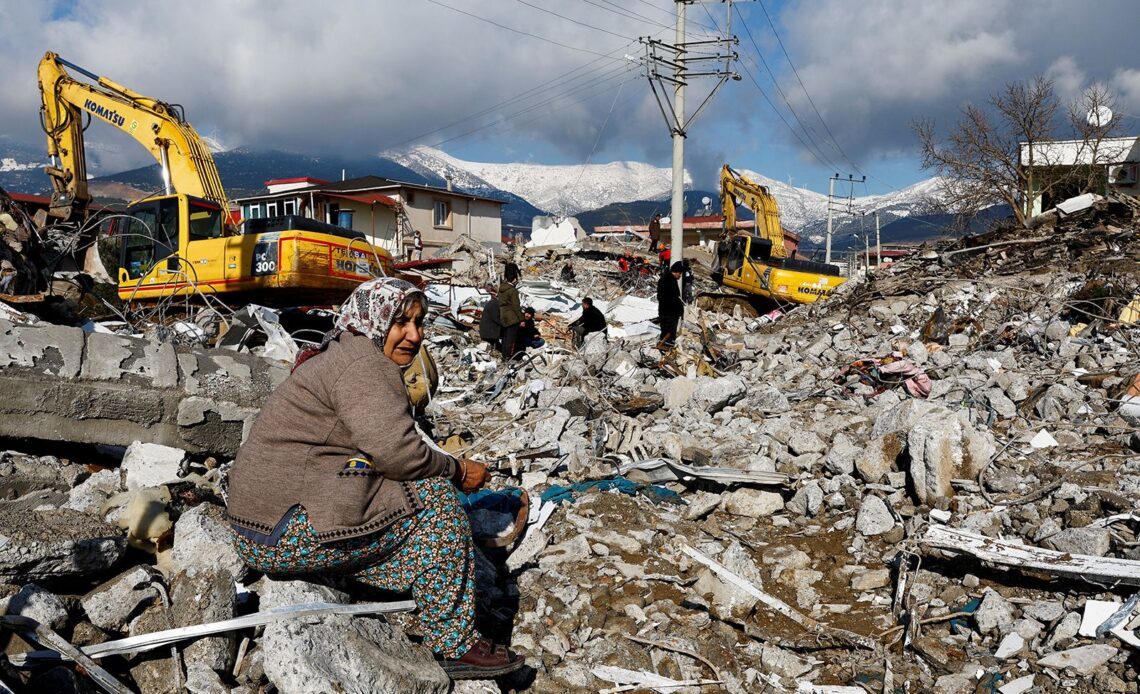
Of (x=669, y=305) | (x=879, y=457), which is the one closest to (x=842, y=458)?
(x=879, y=457)

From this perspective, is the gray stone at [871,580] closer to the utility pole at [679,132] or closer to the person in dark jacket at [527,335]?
the person in dark jacket at [527,335]

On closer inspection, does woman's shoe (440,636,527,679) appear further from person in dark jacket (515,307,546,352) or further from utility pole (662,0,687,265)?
utility pole (662,0,687,265)

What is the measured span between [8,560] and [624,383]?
5766mm

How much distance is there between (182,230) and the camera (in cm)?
1023

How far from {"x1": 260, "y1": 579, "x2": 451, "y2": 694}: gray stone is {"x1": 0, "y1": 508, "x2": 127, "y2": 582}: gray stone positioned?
628mm

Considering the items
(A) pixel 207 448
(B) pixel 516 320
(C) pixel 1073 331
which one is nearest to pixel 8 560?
(A) pixel 207 448

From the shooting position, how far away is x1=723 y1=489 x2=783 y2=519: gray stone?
4.23 metres

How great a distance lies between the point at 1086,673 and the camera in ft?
8.33

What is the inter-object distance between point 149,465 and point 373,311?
1.88m

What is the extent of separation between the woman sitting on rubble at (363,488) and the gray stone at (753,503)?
78.9 inches

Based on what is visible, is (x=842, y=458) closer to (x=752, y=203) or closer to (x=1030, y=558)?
(x=1030, y=558)

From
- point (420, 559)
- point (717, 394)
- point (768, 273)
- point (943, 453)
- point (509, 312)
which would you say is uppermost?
point (768, 273)

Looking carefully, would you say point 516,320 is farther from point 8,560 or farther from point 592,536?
point 8,560

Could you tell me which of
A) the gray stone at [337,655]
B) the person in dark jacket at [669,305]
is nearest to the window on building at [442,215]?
the person in dark jacket at [669,305]
